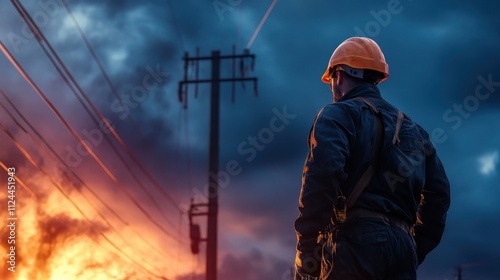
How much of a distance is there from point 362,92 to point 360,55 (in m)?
0.27

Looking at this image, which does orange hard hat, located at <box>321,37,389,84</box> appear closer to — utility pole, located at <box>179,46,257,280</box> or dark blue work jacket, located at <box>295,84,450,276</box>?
dark blue work jacket, located at <box>295,84,450,276</box>

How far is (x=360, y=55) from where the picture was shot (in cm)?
438

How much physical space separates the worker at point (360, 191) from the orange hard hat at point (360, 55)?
143mm

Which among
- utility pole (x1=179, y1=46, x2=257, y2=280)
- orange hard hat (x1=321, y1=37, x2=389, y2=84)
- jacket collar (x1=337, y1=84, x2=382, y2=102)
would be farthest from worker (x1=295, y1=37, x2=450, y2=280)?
utility pole (x1=179, y1=46, x2=257, y2=280)

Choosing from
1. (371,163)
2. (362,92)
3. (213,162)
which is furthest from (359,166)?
(213,162)

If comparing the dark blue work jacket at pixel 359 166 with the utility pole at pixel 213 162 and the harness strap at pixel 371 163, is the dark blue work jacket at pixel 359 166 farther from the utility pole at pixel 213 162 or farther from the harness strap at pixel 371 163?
the utility pole at pixel 213 162

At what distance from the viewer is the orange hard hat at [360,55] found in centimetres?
438

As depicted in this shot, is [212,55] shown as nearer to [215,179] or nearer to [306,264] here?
[215,179]

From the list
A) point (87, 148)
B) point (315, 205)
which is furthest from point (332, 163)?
point (87, 148)

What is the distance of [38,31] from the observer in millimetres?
11883

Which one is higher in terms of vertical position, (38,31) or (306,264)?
(38,31)

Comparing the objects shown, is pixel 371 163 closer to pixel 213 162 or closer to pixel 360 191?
pixel 360 191

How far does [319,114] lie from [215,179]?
15.3 meters

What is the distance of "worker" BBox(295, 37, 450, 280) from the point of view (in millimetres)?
3695
